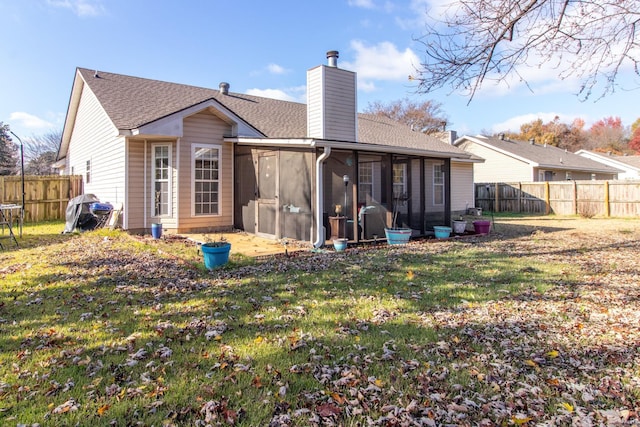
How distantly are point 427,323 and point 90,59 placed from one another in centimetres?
1816

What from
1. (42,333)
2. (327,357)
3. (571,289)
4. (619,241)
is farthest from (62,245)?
(619,241)

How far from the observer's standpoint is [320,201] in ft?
27.8

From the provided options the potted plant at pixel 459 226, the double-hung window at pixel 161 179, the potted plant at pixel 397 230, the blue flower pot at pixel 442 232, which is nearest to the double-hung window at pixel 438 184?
the potted plant at pixel 459 226

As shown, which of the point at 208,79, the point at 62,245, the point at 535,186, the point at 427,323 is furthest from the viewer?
the point at 535,186

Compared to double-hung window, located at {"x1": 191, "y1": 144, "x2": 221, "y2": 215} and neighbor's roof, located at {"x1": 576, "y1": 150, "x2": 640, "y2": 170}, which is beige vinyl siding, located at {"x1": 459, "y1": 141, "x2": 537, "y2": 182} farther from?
double-hung window, located at {"x1": 191, "y1": 144, "x2": 221, "y2": 215}

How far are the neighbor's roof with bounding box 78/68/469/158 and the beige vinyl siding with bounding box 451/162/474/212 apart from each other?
1.50 m

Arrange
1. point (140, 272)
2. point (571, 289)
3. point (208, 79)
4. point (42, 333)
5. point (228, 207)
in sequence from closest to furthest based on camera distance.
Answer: point (42, 333), point (571, 289), point (140, 272), point (228, 207), point (208, 79)

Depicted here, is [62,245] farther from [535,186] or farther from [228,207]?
[535,186]

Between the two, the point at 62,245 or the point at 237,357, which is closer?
the point at 237,357

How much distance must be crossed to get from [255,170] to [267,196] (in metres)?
0.89

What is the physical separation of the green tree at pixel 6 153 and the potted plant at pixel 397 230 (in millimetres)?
26912

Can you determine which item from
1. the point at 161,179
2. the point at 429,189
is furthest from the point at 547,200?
the point at 161,179

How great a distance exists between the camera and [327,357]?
3201 mm

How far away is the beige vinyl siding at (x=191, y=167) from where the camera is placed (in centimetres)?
1031
